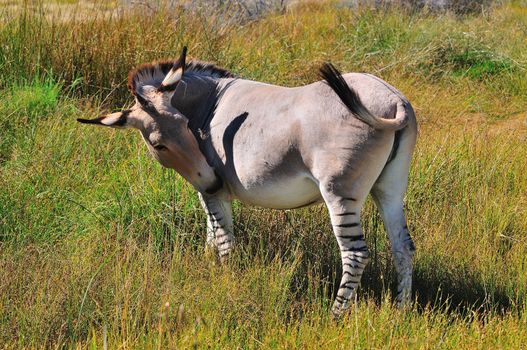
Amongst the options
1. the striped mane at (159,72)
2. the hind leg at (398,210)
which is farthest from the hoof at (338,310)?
the striped mane at (159,72)

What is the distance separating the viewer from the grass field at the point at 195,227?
15.2 ft

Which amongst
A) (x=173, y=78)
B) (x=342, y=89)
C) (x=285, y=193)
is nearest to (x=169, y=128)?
(x=173, y=78)

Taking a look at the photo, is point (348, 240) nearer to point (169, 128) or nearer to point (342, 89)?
point (342, 89)

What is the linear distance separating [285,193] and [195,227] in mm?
1114

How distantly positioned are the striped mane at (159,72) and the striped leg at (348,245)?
1.64m

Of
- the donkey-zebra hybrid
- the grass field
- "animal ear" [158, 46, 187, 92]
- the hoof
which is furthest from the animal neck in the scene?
the hoof

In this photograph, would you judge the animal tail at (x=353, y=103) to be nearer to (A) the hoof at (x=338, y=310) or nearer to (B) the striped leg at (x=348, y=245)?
(B) the striped leg at (x=348, y=245)

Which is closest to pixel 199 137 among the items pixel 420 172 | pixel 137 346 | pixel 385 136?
pixel 385 136

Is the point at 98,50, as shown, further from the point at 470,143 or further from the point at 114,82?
the point at 470,143

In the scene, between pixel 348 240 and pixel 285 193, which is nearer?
pixel 348 240

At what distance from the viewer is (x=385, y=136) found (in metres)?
4.76

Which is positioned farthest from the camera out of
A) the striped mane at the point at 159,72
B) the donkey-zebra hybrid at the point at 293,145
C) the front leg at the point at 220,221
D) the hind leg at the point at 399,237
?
the striped mane at the point at 159,72

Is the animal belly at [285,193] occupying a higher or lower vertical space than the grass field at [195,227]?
higher

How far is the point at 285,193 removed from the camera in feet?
16.7
